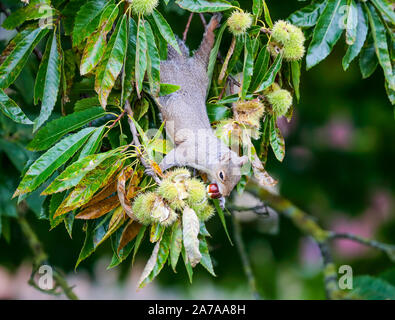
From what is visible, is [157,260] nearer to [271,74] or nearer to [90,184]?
[90,184]

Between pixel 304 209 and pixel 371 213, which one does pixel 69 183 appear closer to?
pixel 304 209

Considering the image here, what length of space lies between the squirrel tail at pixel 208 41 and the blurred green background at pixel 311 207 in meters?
1.09

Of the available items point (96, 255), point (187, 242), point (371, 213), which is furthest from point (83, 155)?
point (371, 213)

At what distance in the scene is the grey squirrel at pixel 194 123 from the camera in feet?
2.58

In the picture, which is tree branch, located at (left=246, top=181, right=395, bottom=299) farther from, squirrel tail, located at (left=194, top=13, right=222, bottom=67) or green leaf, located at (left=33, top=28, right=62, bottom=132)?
green leaf, located at (left=33, top=28, right=62, bottom=132)

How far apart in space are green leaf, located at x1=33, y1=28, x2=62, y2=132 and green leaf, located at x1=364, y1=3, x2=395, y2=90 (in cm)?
61

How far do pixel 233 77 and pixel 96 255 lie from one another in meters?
1.31

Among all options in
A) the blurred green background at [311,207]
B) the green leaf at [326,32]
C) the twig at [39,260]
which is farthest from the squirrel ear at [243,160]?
the blurred green background at [311,207]

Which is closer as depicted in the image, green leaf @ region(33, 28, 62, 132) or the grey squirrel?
the grey squirrel

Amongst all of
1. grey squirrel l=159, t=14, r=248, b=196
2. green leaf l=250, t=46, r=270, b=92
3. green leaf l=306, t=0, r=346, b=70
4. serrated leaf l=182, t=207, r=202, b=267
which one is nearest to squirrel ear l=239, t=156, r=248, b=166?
grey squirrel l=159, t=14, r=248, b=196

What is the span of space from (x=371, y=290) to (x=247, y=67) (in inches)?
29.1

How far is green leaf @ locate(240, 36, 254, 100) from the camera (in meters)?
0.89

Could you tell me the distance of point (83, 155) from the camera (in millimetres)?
854

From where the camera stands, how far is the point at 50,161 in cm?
85
